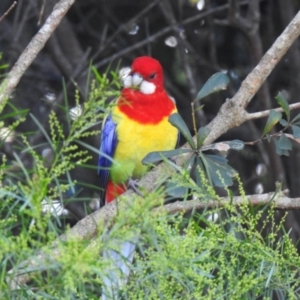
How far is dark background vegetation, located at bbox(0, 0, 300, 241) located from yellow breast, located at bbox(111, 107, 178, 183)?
0.67 m

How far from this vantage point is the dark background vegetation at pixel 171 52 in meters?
3.57

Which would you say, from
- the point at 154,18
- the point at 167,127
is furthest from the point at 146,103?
the point at 154,18

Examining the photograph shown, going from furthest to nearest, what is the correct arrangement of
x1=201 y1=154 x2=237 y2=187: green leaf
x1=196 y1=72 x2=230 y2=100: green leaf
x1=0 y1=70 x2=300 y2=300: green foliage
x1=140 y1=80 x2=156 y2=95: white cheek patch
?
x1=140 y1=80 x2=156 y2=95: white cheek patch, x1=196 y1=72 x2=230 y2=100: green leaf, x1=201 y1=154 x2=237 y2=187: green leaf, x1=0 y1=70 x2=300 y2=300: green foliage

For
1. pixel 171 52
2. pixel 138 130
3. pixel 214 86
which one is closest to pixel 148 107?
pixel 138 130

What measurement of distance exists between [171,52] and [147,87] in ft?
3.61

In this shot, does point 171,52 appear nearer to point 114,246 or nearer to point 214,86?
point 214,86

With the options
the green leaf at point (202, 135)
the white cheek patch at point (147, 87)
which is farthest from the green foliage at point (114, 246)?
the white cheek patch at point (147, 87)

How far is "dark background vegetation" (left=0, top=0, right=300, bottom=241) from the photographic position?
3.57 metres

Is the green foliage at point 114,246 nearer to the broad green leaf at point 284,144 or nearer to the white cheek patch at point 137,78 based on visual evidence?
the broad green leaf at point 284,144

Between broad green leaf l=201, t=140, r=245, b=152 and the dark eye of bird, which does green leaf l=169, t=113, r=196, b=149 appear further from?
the dark eye of bird

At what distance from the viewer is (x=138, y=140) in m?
2.78

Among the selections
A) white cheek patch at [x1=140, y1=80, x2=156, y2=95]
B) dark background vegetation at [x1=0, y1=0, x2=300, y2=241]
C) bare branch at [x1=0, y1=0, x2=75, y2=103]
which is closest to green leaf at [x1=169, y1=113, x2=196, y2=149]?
bare branch at [x1=0, y1=0, x2=75, y2=103]

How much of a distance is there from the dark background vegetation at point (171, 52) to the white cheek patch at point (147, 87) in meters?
0.53

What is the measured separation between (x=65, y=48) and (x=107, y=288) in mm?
2525
